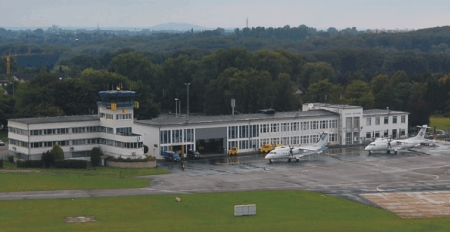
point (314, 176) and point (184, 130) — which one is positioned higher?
point (184, 130)

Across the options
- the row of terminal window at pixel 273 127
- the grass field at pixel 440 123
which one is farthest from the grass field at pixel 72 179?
the grass field at pixel 440 123

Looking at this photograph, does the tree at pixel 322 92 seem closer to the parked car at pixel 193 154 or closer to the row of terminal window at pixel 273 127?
the row of terminal window at pixel 273 127

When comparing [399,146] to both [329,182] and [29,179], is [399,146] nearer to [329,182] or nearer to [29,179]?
[329,182]

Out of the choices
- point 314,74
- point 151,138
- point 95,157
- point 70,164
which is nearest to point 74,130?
point 95,157

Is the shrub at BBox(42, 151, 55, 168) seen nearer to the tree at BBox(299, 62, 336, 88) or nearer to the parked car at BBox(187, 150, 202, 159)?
the parked car at BBox(187, 150, 202, 159)

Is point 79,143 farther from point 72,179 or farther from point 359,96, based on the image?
point 359,96

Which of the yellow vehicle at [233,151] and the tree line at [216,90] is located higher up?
the tree line at [216,90]

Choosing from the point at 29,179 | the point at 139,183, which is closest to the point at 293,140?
the point at 139,183
